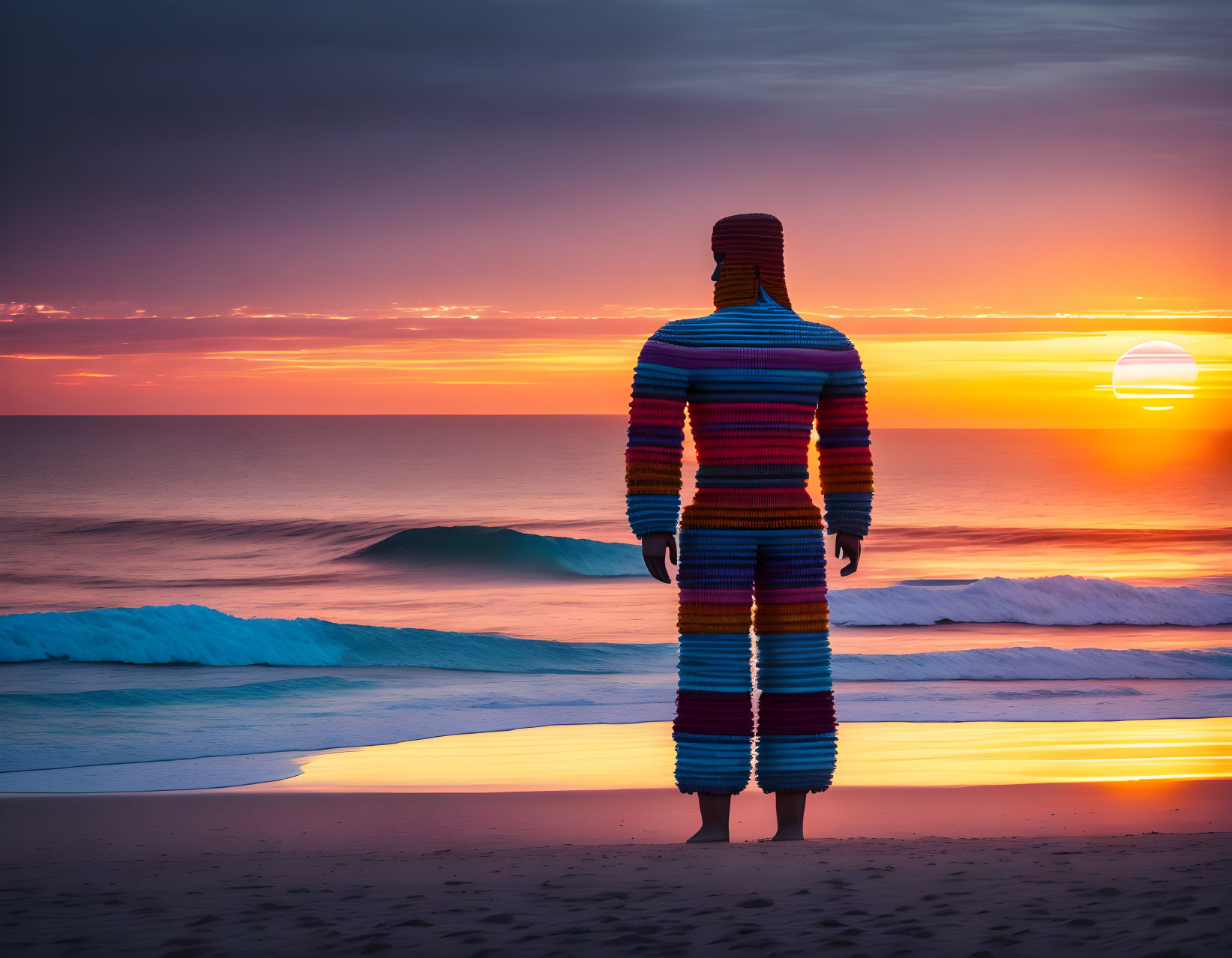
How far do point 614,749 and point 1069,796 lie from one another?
2.90 metres

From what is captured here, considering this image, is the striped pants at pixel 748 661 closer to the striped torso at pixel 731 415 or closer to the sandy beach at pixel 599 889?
the striped torso at pixel 731 415

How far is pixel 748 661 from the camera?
4902mm

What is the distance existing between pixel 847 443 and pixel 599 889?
211 cm

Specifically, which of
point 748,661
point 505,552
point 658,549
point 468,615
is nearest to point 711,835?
point 748,661

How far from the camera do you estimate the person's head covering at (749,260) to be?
500cm

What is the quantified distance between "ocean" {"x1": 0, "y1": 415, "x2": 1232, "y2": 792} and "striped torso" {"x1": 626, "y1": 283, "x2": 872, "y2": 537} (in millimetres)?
3702

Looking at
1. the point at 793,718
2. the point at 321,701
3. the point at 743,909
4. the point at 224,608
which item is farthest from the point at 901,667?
the point at 224,608

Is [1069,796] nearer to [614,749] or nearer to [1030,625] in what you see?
[614,749]

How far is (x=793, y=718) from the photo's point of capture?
15.9 ft

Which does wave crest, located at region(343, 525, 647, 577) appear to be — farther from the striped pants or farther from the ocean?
the striped pants

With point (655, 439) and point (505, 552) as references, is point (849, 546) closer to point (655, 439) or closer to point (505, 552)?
point (655, 439)

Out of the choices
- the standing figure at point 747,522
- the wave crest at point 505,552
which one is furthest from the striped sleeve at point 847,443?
the wave crest at point 505,552

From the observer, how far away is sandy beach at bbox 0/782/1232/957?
122 inches

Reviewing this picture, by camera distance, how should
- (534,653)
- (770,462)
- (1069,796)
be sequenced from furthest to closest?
(534,653), (1069,796), (770,462)
